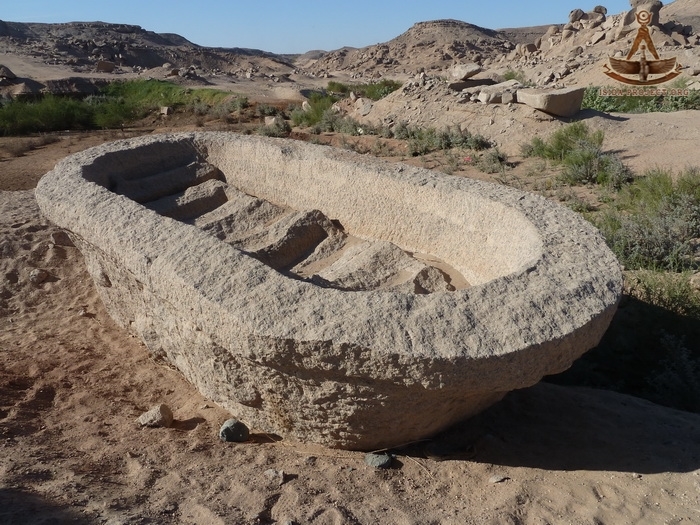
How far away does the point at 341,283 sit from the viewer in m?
3.12

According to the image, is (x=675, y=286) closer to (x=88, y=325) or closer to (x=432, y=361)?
(x=432, y=361)

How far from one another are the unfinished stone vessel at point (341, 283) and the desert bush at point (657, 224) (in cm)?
180

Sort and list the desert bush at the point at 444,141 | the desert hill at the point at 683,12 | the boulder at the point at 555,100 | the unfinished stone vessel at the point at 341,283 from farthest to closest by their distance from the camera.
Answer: the desert hill at the point at 683,12, the desert bush at the point at 444,141, the boulder at the point at 555,100, the unfinished stone vessel at the point at 341,283

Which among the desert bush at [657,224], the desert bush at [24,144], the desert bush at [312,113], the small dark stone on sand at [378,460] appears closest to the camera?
the small dark stone on sand at [378,460]

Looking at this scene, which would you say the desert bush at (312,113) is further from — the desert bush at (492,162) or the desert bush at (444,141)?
the desert bush at (492,162)

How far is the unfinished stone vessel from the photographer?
6.44ft

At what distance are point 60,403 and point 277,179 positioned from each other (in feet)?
6.90

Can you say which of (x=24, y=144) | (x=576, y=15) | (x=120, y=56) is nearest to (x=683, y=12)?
(x=576, y=15)

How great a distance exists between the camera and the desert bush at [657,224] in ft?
14.3

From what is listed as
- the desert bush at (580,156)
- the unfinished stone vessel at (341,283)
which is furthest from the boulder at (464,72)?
the unfinished stone vessel at (341,283)

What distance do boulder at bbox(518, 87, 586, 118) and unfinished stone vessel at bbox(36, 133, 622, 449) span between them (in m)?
5.44

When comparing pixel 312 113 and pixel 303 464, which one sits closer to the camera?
pixel 303 464

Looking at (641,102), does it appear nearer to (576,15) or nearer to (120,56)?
(576,15)

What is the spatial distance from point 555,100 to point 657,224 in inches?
176
